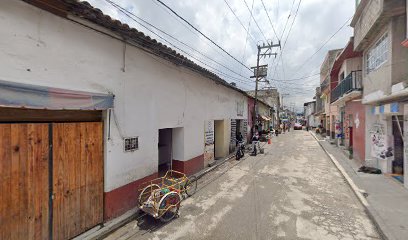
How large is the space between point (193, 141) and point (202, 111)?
59.6 inches

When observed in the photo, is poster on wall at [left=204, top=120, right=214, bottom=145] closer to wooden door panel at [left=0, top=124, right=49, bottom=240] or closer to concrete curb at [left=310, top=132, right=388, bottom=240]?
concrete curb at [left=310, top=132, right=388, bottom=240]

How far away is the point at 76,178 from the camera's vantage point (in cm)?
430

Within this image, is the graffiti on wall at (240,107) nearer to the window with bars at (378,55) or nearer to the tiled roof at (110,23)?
the window with bars at (378,55)

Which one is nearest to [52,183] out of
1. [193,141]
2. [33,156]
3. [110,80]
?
[33,156]

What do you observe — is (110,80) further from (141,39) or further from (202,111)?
(202,111)

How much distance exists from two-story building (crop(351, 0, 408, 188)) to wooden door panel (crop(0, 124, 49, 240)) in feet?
29.7

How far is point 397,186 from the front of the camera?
7.45 metres

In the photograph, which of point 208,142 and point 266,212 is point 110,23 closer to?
point 266,212

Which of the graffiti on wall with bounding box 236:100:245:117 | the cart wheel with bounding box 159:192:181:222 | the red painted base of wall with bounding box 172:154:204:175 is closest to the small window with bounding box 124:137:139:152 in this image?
the cart wheel with bounding box 159:192:181:222

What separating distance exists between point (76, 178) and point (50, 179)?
0.49 metres

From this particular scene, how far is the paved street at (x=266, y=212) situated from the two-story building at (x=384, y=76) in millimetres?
2244

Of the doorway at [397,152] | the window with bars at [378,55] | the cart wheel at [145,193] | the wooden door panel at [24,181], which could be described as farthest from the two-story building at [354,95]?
the wooden door panel at [24,181]

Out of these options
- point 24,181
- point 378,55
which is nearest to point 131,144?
point 24,181

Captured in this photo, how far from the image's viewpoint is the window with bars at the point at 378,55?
8398mm
